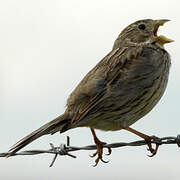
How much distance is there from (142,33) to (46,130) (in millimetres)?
2309

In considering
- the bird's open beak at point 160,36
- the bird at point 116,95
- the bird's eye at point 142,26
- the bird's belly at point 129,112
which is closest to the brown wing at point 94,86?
the bird at point 116,95

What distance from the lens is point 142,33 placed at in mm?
8062

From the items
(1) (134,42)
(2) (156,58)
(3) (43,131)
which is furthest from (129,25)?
(3) (43,131)

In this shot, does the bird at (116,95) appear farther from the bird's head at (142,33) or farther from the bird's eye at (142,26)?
the bird's eye at (142,26)

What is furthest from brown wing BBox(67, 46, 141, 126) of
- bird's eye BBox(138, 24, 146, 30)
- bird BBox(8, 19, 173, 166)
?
bird's eye BBox(138, 24, 146, 30)

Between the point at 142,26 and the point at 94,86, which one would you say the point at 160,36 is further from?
the point at 94,86

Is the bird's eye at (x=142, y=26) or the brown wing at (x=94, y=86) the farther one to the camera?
the bird's eye at (x=142, y=26)

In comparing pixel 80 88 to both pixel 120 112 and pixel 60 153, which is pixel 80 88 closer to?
pixel 120 112

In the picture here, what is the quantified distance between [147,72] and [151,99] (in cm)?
38

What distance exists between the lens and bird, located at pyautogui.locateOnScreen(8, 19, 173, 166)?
680 cm

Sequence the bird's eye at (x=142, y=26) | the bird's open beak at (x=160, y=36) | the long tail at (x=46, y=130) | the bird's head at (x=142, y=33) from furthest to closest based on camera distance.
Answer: the bird's eye at (x=142, y=26) < the bird's head at (x=142, y=33) < the bird's open beak at (x=160, y=36) < the long tail at (x=46, y=130)

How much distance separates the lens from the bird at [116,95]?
22.3 feet

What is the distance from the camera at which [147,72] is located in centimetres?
716

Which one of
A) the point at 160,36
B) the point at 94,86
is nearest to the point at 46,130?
the point at 94,86
